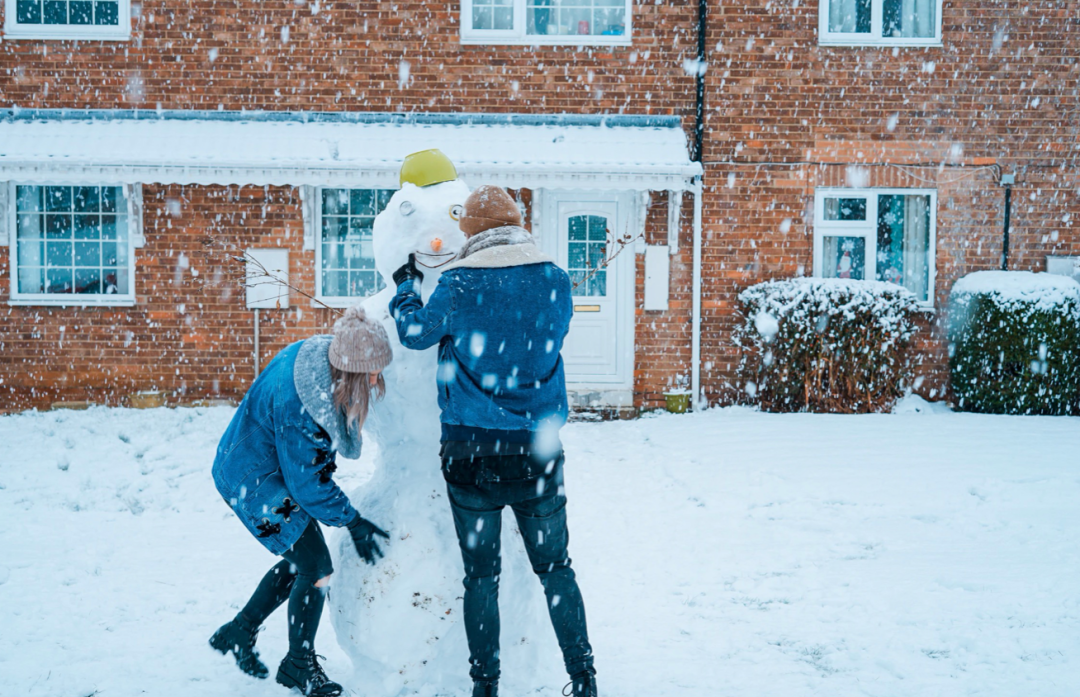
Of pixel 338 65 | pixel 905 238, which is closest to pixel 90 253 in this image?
pixel 338 65

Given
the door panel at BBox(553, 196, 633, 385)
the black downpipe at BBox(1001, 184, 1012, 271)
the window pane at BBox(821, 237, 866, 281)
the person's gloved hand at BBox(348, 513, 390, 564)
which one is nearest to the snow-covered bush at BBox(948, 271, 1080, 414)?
the black downpipe at BBox(1001, 184, 1012, 271)

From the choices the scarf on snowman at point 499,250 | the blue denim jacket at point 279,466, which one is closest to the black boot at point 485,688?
the blue denim jacket at point 279,466

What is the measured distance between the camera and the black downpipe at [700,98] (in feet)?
30.0

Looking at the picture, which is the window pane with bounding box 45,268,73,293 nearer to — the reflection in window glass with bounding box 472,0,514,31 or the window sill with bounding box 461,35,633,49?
the window sill with bounding box 461,35,633,49

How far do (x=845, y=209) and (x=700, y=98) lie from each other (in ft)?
6.97

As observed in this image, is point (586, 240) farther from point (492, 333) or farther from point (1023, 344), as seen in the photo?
point (492, 333)

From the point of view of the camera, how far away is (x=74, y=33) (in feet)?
30.1

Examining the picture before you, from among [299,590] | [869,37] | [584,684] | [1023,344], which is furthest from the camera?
[869,37]

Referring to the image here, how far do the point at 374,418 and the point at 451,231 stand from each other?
79 cm

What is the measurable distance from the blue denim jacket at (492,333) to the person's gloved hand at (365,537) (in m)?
0.49

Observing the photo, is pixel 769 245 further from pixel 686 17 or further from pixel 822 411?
pixel 686 17

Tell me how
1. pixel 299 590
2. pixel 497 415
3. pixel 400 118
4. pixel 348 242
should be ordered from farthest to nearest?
pixel 348 242
pixel 400 118
pixel 299 590
pixel 497 415

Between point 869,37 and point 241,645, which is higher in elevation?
point 869,37

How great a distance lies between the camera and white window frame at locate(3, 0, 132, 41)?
9.13 meters
